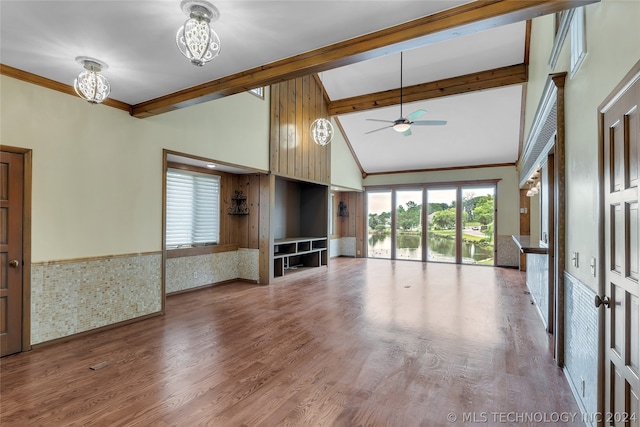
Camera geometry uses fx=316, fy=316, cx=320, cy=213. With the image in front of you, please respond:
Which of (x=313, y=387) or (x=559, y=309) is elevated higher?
(x=559, y=309)

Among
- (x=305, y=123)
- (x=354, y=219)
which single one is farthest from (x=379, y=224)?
(x=305, y=123)

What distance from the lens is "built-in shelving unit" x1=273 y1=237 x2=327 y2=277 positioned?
24.5ft

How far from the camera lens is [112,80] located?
3275 mm

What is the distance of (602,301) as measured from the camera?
1848 millimetres

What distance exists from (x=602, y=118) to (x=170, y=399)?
138 inches

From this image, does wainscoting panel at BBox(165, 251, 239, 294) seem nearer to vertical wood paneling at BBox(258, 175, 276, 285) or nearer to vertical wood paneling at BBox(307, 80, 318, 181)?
vertical wood paneling at BBox(258, 175, 276, 285)

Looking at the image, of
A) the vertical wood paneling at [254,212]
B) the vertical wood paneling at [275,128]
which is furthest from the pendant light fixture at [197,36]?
the vertical wood paneling at [254,212]

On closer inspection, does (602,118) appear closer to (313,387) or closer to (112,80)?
(313,387)

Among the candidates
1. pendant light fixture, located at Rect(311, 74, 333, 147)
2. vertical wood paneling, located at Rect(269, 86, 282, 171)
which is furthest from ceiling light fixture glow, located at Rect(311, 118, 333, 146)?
vertical wood paneling, located at Rect(269, 86, 282, 171)

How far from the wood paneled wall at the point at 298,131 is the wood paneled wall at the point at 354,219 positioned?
2985 mm

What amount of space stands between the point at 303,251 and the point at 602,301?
20.6 ft

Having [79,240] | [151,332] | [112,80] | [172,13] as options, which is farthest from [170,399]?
[112,80]

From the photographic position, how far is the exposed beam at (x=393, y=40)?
1973 mm

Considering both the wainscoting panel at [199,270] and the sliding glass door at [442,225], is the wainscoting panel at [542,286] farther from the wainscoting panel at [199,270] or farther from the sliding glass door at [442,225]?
the wainscoting panel at [199,270]
